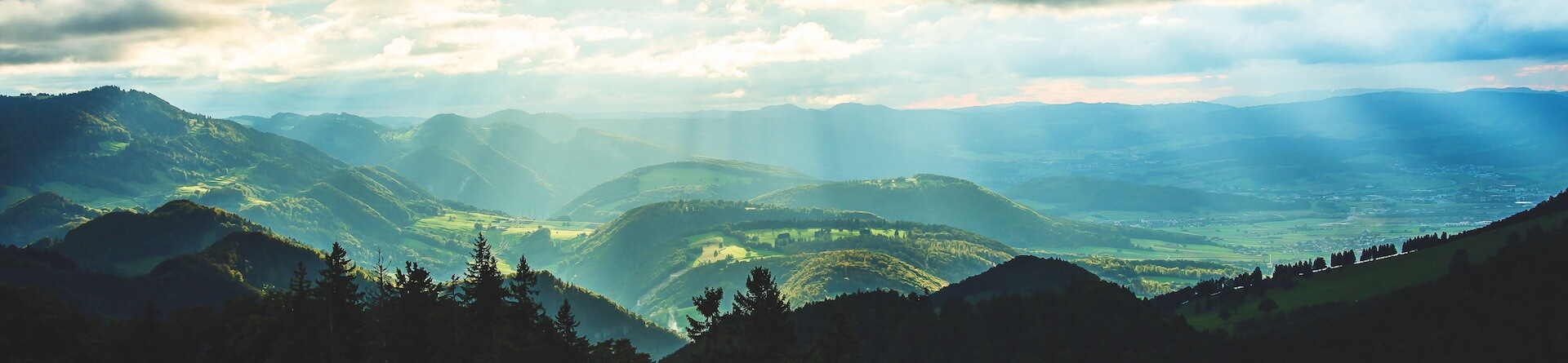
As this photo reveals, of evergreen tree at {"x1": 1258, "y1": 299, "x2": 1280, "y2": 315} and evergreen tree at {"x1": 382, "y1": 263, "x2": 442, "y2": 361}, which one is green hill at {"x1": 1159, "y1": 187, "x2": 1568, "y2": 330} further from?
evergreen tree at {"x1": 382, "y1": 263, "x2": 442, "y2": 361}

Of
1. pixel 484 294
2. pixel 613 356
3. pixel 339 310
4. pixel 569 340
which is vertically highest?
pixel 484 294

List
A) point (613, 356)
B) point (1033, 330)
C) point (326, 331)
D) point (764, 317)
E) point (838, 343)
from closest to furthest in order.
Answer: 1. point (838, 343)
2. point (326, 331)
3. point (764, 317)
4. point (613, 356)
5. point (1033, 330)

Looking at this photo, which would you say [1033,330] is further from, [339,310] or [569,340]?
[339,310]

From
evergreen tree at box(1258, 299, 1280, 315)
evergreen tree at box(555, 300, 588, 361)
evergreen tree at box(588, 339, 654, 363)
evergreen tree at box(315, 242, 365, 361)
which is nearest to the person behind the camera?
evergreen tree at box(315, 242, 365, 361)

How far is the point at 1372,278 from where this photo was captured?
184 m

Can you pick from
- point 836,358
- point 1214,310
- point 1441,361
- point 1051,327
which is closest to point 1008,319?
point 1051,327

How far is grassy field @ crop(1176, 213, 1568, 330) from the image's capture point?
175625mm

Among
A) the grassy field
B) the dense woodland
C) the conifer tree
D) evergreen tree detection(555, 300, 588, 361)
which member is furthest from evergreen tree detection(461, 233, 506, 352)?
the grassy field

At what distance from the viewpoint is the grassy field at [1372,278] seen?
576 ft

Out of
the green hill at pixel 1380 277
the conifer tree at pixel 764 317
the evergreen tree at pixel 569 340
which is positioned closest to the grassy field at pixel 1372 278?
the green hill at pixel 1380 277

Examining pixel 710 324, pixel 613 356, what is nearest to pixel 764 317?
pixel 710 324

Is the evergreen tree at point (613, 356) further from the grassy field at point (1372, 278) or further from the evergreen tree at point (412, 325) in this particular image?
the grassy field at point (1372, 278)

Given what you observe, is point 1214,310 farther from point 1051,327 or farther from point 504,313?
point 504,313

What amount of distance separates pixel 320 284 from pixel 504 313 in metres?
12.2
